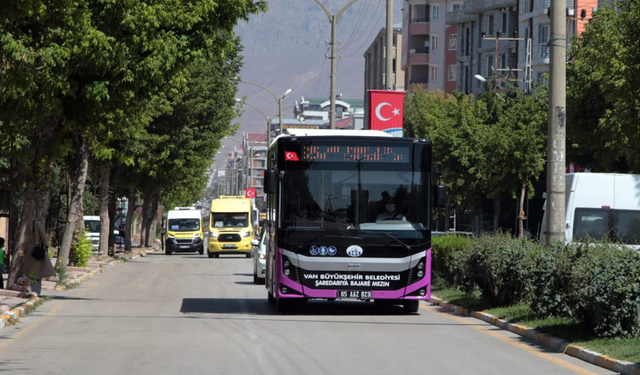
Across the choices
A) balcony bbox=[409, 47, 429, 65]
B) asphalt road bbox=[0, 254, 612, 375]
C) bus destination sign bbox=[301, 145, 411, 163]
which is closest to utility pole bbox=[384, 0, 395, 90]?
asphalt road bbox=[0, 254, 612, 375]

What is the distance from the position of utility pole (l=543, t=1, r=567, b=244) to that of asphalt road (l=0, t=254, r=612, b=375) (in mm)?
2023

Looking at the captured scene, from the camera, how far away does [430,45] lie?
97.2 metres

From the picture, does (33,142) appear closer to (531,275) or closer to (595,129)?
(531,275)

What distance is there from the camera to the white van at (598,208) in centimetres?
2473

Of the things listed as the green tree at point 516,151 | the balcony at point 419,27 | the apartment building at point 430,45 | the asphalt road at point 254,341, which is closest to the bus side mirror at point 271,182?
the asphalt road at point 254,341

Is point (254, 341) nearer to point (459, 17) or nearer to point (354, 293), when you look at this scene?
point (354, 293)

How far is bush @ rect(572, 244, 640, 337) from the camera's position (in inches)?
505

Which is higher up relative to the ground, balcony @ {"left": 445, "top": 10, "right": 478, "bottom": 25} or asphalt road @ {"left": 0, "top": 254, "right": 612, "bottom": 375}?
balcony @ {"left": 445, "top": 10, "right": 478, "bottom": 25}

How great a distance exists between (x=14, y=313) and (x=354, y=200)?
5.95m

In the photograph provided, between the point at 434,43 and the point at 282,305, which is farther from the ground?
the point at 434,43

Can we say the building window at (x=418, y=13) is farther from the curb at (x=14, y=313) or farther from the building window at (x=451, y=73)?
the curb at (x=14, y=313)

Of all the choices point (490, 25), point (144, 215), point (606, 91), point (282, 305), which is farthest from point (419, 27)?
point (282, 305)

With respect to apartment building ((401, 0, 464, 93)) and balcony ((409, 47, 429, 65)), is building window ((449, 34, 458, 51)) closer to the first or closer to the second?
apartment building ((401, 0, 464, 93))

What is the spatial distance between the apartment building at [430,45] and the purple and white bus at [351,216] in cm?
7252
